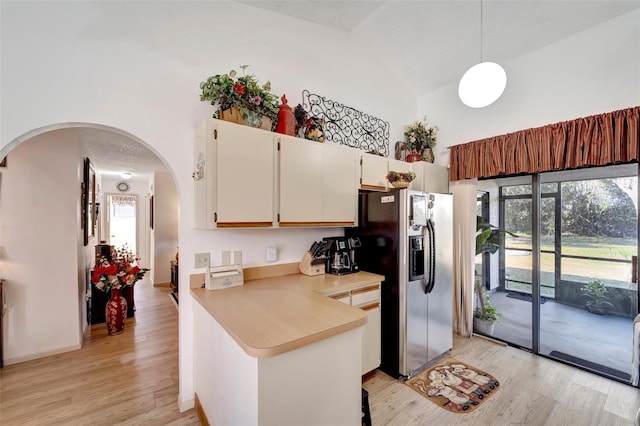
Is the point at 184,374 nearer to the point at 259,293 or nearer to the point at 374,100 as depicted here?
the point at 259,293

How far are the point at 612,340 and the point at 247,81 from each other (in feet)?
13.3

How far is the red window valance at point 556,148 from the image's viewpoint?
2.25 m

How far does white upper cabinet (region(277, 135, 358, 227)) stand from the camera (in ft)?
7.27

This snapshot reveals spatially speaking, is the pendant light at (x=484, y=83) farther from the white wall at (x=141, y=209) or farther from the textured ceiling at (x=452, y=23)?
the white wall at (x=141, y=209)

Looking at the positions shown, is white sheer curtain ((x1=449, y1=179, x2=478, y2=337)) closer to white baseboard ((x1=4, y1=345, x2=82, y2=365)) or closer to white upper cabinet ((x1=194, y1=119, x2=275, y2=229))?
white upper cabinet ((x1=194, y1=119, x2=275, y2=229))

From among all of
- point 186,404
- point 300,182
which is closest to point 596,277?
point 300,182

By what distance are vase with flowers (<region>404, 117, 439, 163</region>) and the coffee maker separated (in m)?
1.53

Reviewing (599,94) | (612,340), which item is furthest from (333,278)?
(599,94)

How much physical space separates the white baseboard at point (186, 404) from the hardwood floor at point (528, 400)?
1387mm

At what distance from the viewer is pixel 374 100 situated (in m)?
3.38

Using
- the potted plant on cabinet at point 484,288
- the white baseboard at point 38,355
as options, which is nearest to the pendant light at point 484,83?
the potted plant on cabinet at point 484,288

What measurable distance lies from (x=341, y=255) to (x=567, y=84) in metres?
2.77

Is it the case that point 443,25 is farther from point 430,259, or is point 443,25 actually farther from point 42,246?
point 42,246

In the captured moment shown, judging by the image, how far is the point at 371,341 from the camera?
2.38m
